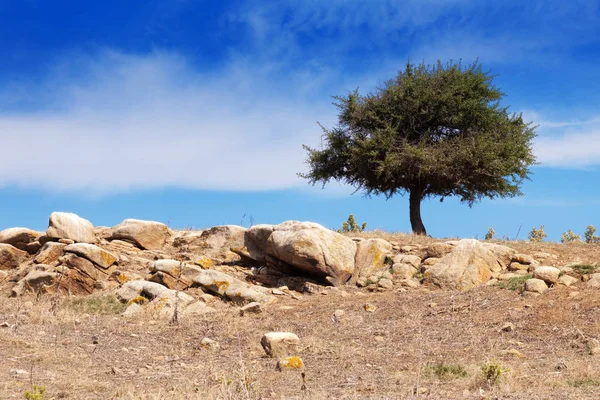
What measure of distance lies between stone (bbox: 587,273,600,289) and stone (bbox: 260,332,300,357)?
829cm

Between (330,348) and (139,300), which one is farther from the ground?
(139,300)

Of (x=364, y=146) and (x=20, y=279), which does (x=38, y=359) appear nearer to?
(x=20, y=279)

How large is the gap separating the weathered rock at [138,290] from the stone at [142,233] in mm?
4805

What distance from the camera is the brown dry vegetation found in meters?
8.39

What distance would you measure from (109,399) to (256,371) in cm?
259

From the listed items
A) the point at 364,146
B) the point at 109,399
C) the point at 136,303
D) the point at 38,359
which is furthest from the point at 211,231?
the point at 109,399

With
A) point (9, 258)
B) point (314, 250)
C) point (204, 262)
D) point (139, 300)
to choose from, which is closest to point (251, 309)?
point (314, 250)

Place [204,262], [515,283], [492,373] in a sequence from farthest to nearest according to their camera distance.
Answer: [204,262] < [515,283] < [492,373]

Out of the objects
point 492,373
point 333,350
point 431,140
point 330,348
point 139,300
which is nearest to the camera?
point 492,373

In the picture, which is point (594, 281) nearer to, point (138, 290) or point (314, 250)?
point (314, 250)

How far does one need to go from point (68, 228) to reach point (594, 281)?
53.4ft

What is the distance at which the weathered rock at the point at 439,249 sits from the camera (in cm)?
1850

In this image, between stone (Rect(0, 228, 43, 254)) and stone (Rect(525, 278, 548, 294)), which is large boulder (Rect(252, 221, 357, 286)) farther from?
stone (Rect(0, 228, 43, 254))

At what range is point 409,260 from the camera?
59.7ft
